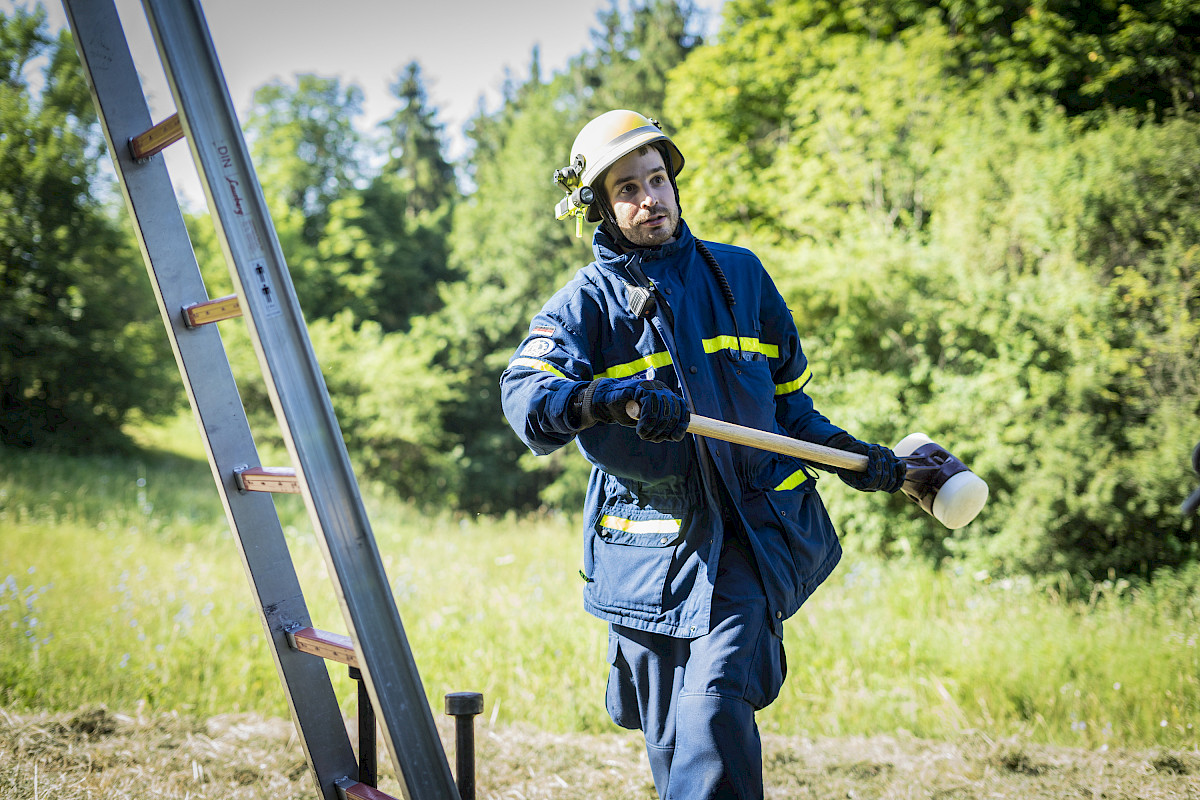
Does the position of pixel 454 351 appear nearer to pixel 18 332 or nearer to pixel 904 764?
pixel 18 332

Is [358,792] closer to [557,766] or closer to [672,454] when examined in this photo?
[672,454]

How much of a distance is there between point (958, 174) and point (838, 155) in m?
2.64

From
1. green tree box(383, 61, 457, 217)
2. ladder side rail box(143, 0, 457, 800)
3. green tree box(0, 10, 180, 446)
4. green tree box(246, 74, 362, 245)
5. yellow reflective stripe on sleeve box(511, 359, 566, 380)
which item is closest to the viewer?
ladder side rail box(143, 0, 457, 800)

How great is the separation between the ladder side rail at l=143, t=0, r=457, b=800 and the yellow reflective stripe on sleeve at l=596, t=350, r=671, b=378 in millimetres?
848

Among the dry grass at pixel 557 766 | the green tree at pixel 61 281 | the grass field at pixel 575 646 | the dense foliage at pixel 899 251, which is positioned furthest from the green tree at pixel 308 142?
the dry grass at pixel 557 766

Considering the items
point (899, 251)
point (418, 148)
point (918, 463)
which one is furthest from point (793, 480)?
point (418, 148)

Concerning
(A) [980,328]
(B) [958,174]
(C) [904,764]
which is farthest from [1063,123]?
(C) [904,764]

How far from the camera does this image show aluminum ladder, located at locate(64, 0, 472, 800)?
1.95 meters

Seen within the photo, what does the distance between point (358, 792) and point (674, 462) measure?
131 centimetres

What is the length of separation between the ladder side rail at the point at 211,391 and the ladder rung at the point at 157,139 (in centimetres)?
3

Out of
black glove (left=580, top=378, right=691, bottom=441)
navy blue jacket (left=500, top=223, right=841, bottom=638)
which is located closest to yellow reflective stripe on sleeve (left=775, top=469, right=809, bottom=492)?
navy blue jacket (left=500, top=223, right=841, bottom=638)

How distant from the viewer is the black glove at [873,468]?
2.63 metres

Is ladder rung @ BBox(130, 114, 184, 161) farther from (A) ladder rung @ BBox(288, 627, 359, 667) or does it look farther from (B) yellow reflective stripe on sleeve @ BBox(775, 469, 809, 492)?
(B) yellow reflective stripe on sleeve @ BBox(775, 469, 809, 492)

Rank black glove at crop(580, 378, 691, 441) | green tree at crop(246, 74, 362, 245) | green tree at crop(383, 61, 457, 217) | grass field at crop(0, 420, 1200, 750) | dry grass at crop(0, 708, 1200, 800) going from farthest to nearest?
1. green tree at crop(383, 61, 457, 217)
2. green tree at crop(246, 74, 362, 245)
3. grass field at crop(0, 420, 1200, 750)
4. dry grass at crop(0, 708, 1200, 800)
5. black glove at crop(580, 378, 691, 441)
